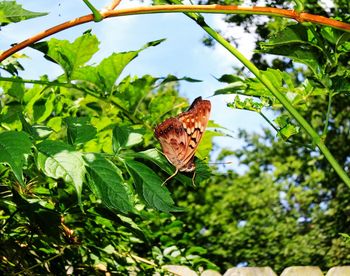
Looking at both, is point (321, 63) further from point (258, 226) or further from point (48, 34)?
point (258, 226)

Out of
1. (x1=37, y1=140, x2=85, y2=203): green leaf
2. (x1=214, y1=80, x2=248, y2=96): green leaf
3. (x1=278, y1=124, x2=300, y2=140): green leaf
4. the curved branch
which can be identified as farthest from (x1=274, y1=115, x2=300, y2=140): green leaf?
(x1=37, y1=140, x2=85, y2=203): green leaf

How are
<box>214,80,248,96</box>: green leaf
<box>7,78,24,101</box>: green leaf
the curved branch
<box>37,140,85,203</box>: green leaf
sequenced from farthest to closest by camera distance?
<box>7,78,24,101</box>: green leaf < <box>214,80,248,96</box>: green leaf < <box>37,140,85,203</box>: green leaf < the curved branch

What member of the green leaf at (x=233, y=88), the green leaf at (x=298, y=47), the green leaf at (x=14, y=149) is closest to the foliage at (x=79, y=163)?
the green leaf at (x=14, y=149)

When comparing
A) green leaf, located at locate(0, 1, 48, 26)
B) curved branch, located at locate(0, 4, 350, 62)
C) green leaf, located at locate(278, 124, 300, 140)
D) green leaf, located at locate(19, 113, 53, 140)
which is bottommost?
green leaf, located at locate(19, 113, 53, 140)

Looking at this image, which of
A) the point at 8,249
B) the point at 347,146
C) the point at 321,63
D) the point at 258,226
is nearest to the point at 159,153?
the point at 321,63

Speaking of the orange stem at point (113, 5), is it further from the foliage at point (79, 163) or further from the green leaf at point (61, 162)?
the green leaf at point (61, 162)

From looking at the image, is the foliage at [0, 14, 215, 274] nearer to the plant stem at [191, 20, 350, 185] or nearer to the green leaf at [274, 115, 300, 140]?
the plant stem at [191, 20, 350, 185]
